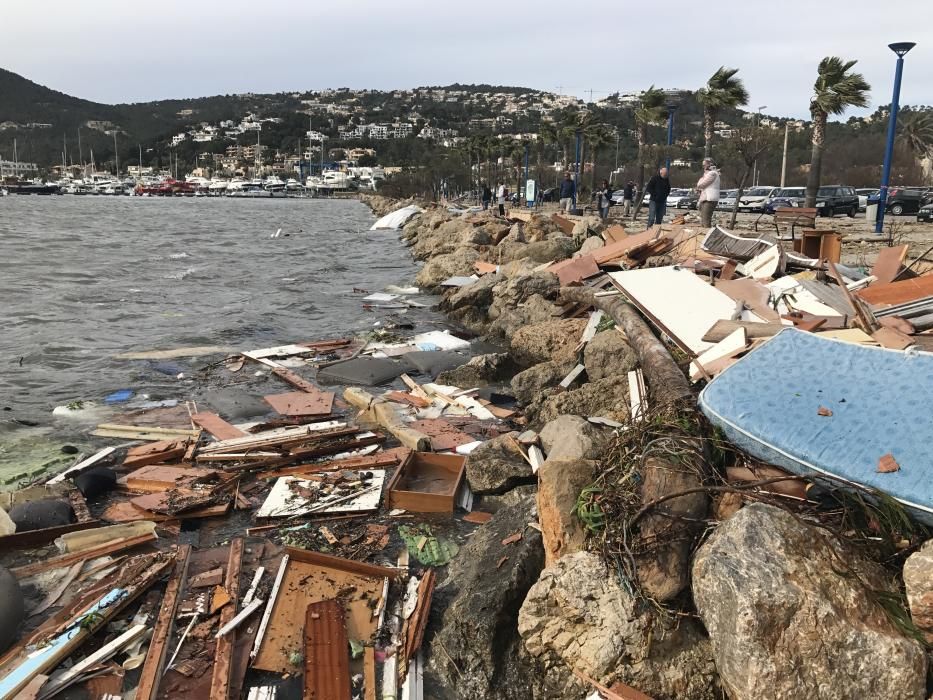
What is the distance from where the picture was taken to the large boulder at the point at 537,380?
7.83m

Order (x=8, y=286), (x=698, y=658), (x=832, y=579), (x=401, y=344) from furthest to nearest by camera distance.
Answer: (x=8, y=286), (x=401, y=344), (x=698, y=658), (x=832, y=579)

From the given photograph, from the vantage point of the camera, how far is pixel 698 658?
324 centimetres

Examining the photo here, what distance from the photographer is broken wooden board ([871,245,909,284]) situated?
7.56 m

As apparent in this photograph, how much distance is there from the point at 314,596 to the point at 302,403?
402cm

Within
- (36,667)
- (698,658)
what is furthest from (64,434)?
(698,658)

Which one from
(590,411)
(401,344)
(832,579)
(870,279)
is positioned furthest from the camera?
(401,344)

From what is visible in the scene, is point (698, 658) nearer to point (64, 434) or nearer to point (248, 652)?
point (248, 652)

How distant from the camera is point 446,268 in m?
17.1

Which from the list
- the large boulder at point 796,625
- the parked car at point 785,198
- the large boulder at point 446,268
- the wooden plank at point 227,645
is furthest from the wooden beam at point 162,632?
the parked car at point 785,198

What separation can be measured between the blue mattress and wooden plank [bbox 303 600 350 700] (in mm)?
2475

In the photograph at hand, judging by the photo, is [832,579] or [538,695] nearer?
[832,579]

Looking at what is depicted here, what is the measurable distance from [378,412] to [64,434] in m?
3.30

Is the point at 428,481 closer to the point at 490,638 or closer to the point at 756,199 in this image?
the point at 490,638

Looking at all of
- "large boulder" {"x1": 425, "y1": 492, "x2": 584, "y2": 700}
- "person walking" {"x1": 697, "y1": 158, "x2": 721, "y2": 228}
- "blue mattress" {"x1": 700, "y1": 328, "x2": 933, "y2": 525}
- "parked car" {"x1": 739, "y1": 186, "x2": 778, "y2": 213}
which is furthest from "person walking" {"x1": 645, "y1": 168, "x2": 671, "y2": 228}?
"parked car" {"x1": 739, "y1": 186, "x2": 778, "y2": 213}
